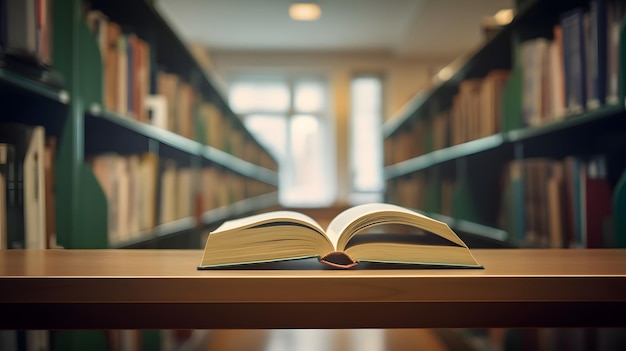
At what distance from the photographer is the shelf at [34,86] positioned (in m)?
1.03

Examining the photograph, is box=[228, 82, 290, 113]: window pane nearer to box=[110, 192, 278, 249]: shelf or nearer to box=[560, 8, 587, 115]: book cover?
box=[110, 192, 278, 249]: shelf

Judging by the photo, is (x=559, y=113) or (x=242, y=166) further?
(x=242, y=166)

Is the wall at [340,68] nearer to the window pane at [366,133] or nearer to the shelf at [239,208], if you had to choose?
the window pane at [366,133]

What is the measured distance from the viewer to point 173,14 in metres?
6.41

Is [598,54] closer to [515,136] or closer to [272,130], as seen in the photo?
[515,136]

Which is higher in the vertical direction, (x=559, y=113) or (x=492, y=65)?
(x=492, y=65)

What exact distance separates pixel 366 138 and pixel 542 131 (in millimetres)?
6371

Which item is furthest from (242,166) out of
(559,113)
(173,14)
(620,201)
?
(620,201)

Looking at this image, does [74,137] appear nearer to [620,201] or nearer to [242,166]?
[620,201]

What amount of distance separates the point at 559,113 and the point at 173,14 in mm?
5537

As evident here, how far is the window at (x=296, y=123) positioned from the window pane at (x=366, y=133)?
0.36 metres

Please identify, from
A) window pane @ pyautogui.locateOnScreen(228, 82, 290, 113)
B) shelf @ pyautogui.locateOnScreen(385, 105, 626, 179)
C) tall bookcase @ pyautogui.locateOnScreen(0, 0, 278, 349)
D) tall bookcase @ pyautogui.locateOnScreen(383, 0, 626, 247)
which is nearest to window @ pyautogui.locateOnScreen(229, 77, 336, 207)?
window pane @ pyautogui.locateOnScreen(228, 82, 290, 113)

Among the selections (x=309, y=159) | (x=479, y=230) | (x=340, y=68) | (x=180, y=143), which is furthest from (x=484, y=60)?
(x=309, y=159)

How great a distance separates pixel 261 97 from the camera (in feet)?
26.8
